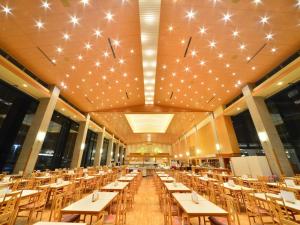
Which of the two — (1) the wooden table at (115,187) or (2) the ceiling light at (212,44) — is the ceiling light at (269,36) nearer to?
(2) the ceiling light at (212,44)

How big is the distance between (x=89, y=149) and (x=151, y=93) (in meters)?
10.6

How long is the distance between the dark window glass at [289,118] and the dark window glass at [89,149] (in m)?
16.5

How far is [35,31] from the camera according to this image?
5.15 m

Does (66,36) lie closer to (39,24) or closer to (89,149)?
(39,24)

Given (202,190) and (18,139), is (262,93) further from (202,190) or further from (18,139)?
(18,139)

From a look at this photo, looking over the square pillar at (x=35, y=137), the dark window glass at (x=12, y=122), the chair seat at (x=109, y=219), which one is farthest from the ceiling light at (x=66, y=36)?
the chair seat at (x=109, y=219)

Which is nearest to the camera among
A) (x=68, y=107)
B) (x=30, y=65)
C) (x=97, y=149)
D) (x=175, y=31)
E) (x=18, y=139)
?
(x=175, y=31)

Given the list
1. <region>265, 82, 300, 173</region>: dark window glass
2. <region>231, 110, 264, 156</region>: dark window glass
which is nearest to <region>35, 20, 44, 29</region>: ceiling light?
<region>265, 82, 300, 173</region>: dark window glass

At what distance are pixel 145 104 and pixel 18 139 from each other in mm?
9104

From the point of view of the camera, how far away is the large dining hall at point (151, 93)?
3201 millimetres

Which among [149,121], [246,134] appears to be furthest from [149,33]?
[149,121]

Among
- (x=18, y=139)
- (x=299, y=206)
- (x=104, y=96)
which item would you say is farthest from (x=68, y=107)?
(x=299, y=206)

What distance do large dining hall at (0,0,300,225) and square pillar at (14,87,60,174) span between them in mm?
60

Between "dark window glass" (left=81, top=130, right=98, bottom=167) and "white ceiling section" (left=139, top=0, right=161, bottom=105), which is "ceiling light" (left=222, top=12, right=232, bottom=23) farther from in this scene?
"dark window glass" (left=81, top=130, right=98, bottom=167)
